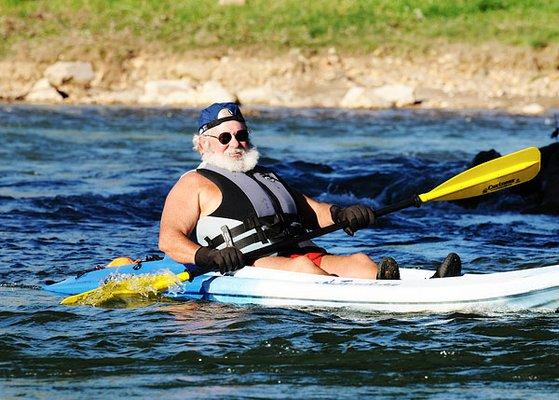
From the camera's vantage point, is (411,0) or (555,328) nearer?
(555,328)

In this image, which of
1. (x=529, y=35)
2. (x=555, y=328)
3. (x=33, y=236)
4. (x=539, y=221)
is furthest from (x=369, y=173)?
(x=529, y=35)

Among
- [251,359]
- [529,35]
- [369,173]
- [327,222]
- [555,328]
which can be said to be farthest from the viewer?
[529,35]

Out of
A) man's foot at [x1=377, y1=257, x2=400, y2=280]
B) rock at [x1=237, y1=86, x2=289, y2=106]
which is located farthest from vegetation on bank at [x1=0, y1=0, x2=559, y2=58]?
man's foot at [x1=377, y1=257, x2=400, y2=280]

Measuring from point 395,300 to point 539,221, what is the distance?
4984mm

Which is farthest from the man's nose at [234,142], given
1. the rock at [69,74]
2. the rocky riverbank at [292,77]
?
the rock at [69,74]

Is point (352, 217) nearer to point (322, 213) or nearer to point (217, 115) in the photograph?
point (322, 213)

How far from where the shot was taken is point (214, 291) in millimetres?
7258

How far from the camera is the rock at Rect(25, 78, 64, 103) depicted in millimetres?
24922

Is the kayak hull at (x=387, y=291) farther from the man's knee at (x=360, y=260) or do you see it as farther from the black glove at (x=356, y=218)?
the black glove at (x=356, y=218)

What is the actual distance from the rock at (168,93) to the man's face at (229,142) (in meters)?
17.3

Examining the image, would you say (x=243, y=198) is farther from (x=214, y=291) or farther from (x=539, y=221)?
(x=539, y=221)

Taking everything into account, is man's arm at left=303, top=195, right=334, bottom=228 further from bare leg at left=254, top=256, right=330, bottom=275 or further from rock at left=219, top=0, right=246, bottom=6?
rock at left=219, top=0, right=246, bottom=6

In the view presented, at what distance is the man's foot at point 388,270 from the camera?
7066 mm

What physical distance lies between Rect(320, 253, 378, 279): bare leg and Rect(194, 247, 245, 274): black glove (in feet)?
1.79
